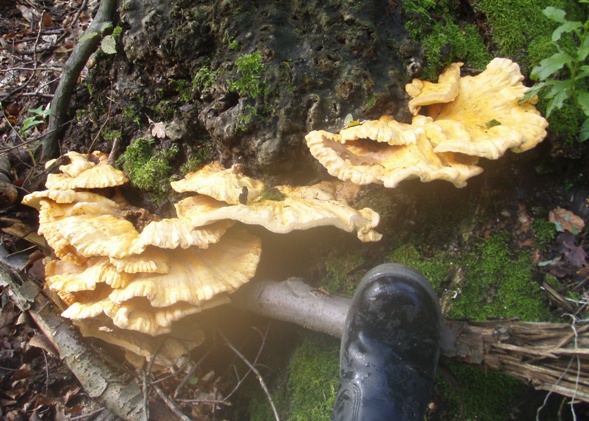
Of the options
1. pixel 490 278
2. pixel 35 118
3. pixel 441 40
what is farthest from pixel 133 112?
pixel 490 278

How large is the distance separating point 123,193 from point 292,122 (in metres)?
1.70

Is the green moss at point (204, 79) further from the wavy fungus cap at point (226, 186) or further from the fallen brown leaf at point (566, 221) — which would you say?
the fallen brown leaf at point (566, 221)

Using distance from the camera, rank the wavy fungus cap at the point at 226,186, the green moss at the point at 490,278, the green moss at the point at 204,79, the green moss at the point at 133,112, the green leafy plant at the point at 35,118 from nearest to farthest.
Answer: the wavy fungus cap at the point at 226,186 < the green moss at the point at 490,278 < the green moss at the point at 204,79 < the green moss at the point at 133,112 < the green leafy plant at the point at 35,118

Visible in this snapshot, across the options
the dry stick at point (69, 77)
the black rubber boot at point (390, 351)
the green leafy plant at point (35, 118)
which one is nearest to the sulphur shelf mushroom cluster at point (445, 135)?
the black rubber boot at point (390, 351)

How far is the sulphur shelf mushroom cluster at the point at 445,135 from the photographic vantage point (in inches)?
104

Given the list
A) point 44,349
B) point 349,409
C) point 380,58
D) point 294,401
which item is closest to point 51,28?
point 44,349

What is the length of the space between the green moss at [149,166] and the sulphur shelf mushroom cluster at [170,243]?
465 millimetres

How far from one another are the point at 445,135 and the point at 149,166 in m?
2.45

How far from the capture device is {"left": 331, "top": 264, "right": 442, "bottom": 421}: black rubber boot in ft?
8.84

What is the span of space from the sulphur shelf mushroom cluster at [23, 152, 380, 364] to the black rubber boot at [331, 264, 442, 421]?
39 cm

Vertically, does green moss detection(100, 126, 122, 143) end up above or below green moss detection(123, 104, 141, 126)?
below

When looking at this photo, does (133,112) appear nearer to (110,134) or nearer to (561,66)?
(110,134)

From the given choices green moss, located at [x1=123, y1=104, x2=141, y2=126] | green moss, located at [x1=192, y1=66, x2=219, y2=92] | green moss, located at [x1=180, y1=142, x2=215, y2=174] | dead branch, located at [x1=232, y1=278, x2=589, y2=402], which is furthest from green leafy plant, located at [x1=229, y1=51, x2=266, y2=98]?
dead branch, located at [x1=232, y1=278, x2=589, y2=402]

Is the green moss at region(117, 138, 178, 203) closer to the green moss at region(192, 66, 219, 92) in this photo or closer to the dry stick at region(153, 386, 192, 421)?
the green moss at region(192, 66, 219, 92)
